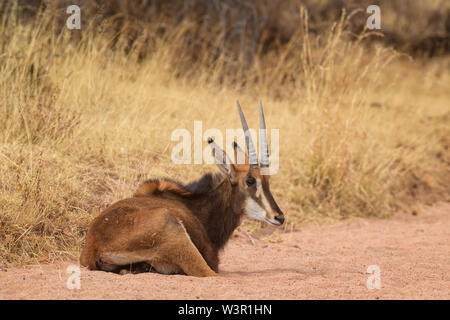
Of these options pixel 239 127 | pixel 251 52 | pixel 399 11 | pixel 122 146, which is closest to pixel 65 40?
pixel 122 146

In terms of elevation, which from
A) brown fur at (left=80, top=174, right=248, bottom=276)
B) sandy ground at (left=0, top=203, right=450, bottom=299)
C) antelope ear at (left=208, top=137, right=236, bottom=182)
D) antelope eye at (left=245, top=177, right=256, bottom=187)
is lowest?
sandy ground at (left=0, top=203, right=450, bottom=299)

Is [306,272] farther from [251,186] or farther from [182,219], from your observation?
[182,219]

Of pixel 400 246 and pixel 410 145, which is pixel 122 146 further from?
pixel 410 145

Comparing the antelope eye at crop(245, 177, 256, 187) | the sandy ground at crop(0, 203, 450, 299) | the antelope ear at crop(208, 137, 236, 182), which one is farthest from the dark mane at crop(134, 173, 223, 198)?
the sandy ground at crop(0, 203, 450, 299)

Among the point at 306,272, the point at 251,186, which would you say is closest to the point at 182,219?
the point at 251,186

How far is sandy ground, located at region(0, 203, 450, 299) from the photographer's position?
4.03 metres

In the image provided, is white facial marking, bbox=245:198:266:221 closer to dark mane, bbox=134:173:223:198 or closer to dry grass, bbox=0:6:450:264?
dark mane, bbox=134:173:223:198

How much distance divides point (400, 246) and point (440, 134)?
5084 mm

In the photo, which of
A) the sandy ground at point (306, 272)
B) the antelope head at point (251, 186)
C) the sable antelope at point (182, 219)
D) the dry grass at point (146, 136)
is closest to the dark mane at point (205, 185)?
the sable antelope at point (182, 219)

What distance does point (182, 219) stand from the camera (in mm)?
4910

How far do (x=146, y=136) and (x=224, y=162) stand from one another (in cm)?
278

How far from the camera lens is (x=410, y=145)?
10.8 m

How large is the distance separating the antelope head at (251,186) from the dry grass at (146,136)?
5.16 feet

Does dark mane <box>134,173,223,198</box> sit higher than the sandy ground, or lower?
higher
